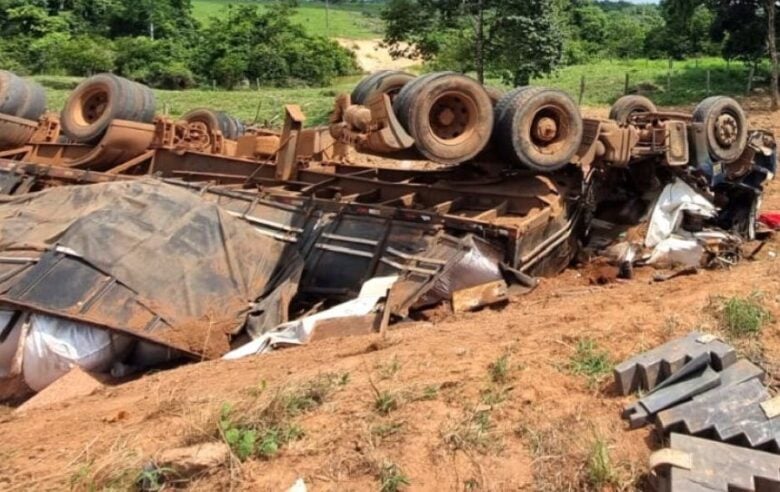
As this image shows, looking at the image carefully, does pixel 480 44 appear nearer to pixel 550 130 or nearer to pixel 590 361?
pixel 550 130

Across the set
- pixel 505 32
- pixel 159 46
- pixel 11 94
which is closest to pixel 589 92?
pixel 505 32

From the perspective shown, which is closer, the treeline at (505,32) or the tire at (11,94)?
the tire at (11,94)

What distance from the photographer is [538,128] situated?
288 inches

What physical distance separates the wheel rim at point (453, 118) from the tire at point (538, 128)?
0.34 meters

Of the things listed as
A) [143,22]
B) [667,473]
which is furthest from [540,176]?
[143,22]

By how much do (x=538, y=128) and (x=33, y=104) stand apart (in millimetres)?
8023

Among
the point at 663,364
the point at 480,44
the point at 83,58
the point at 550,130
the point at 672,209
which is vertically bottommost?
the point at 672,209

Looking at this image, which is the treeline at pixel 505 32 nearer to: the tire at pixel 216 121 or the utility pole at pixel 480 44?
the utility pole at pixel 480 44

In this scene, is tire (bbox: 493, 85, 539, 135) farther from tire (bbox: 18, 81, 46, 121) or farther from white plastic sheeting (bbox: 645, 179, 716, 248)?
tire (bbox: 18, 81, 46, 121)

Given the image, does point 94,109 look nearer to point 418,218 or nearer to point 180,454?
point 418,218

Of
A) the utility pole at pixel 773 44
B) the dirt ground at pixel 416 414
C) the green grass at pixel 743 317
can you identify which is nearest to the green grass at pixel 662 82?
the utility pole at pixel 773 44

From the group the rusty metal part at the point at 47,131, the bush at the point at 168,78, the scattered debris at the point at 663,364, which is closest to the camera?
the scattered debris at the point at 663,364

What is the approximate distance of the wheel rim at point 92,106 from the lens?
10891 mm

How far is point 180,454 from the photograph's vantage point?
3393mm
